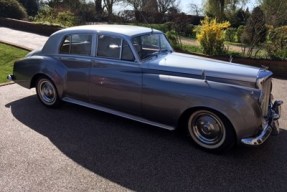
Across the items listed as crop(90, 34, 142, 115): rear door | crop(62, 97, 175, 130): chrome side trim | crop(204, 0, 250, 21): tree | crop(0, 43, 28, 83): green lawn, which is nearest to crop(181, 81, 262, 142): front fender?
crop(62, 97, 175, 130): chrome side trim

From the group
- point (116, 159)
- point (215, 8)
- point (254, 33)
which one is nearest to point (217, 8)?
point (215, 8)

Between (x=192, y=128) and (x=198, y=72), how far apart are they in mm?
787

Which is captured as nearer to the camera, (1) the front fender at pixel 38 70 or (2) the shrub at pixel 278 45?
(1) the front fender at pixel 38 70

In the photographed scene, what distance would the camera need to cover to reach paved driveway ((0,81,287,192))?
381 cm

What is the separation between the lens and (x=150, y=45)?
17.8 ft

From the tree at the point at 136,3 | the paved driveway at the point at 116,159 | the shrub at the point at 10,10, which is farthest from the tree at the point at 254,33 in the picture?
the tree at the point at 136,3

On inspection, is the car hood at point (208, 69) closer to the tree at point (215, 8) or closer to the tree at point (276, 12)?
the tree at point (276, 12)

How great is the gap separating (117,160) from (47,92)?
2.53m

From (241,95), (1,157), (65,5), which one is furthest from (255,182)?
(65,5)

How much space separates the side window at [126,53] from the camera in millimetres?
5070

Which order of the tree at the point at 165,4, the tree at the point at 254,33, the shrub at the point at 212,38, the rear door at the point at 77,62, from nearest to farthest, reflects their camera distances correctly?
the rear door at the point at 77,62, the shrub at the point at 212,38, the tree at the point at 254,33, the tree at the point at 165,4

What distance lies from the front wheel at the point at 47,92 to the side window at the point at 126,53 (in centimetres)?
162

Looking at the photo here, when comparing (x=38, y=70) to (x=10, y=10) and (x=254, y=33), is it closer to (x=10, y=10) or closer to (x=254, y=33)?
(x=254, y=33)

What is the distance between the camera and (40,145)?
15.5 feet
